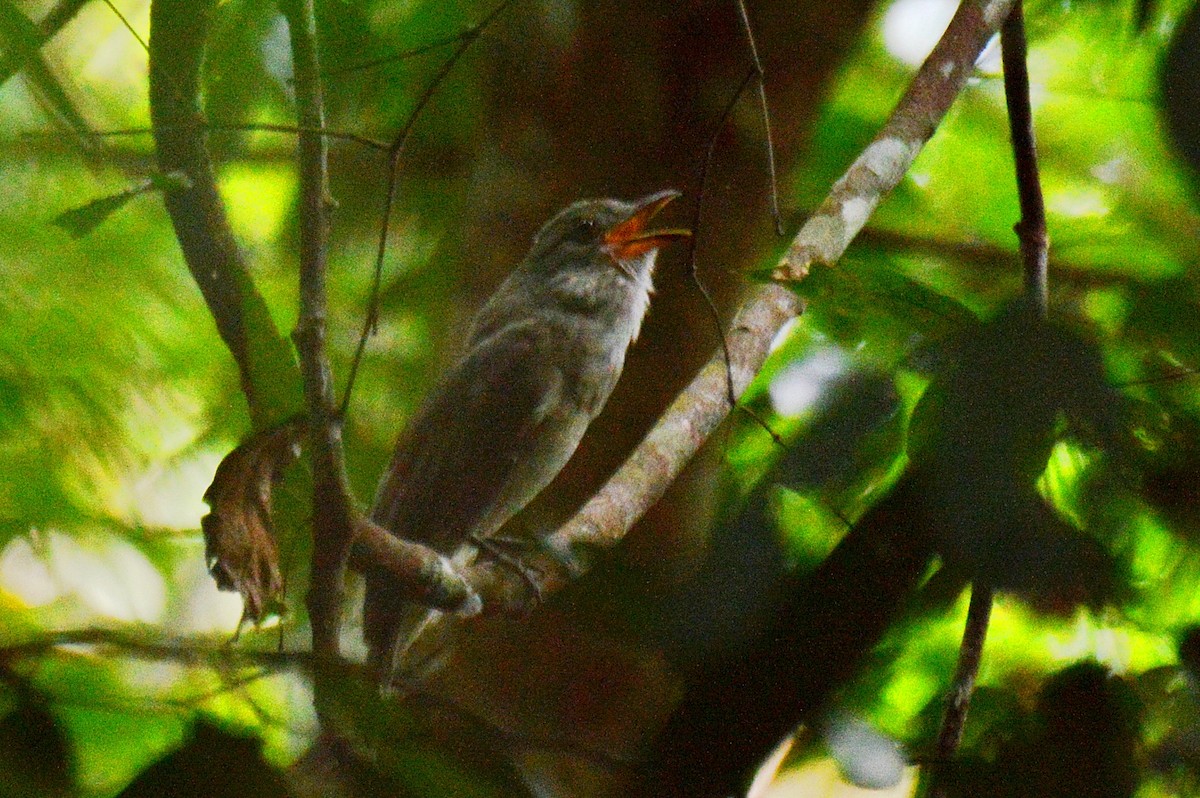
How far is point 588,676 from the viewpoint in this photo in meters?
1.09

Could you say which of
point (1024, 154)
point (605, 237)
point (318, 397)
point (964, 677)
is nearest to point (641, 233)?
point (605, 237)

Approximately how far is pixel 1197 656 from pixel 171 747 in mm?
790

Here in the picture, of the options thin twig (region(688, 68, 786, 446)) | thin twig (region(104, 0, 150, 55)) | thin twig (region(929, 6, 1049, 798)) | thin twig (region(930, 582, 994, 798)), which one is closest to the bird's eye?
thin twig (region(688, 68, 786, 446))

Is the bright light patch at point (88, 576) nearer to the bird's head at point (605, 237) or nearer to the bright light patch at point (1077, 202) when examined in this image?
the bird's head at point (605, 237)

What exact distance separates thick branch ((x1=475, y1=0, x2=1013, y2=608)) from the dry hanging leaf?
0.28m

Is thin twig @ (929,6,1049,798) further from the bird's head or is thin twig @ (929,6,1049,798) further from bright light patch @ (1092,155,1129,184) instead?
the bird's head

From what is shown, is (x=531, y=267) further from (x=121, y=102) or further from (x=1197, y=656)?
(x=1197, y=656)

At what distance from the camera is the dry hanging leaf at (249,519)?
3.18 feet

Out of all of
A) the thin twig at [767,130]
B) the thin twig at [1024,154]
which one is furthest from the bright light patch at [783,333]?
the thin twig at [1024,154]

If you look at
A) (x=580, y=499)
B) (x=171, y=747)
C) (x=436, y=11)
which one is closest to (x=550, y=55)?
(x=436, y=11)

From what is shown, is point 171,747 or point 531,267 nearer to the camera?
point 171,747

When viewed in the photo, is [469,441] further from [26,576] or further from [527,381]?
[26,576]

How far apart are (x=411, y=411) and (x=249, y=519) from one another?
32 centimetres

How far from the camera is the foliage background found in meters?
0.87
